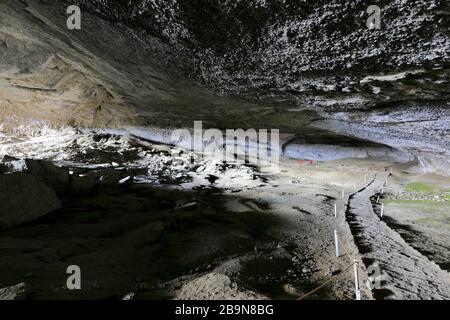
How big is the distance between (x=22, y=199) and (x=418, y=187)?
1544 centimetres

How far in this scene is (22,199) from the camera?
609cm

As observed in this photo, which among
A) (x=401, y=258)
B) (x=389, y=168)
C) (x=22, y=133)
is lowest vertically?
(x=401, y=258)

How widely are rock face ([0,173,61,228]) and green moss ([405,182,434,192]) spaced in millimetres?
14262

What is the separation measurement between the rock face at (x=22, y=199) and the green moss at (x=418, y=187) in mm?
14262

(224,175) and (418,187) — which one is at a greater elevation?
(224,175)

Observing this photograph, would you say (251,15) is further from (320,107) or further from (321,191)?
(321,191)

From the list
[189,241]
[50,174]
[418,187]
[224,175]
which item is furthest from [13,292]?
[418,187]

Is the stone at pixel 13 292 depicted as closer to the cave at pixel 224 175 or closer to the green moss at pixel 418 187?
the cave at pixel 224 175

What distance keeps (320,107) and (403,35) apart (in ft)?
15.0

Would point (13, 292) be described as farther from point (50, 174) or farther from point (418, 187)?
point (418, 187)

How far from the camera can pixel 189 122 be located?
1395cm

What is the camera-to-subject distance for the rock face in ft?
18.9

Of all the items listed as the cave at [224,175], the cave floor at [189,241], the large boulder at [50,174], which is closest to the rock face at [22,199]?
the cave at [224,175]
